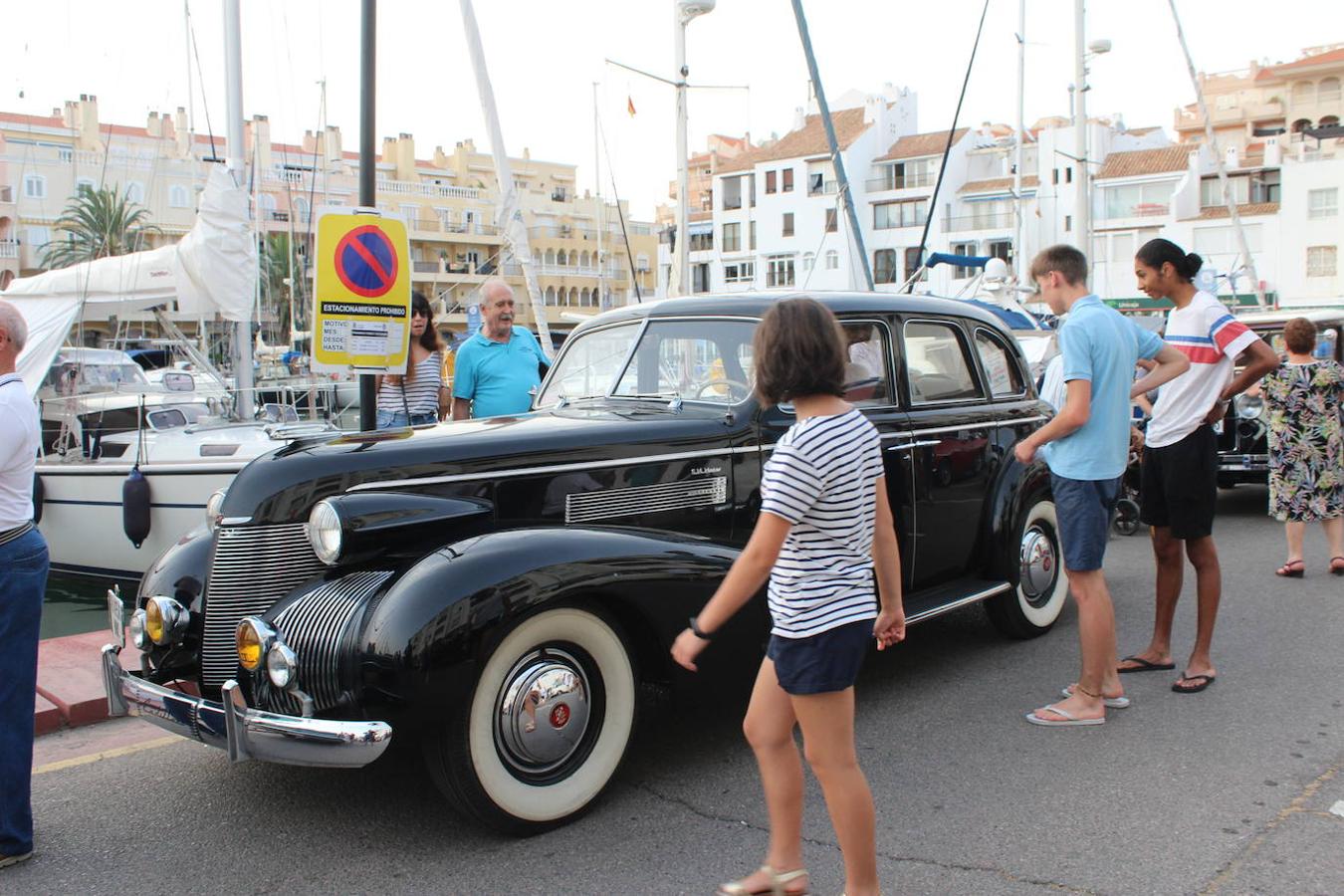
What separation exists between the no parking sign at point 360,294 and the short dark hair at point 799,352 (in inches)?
162

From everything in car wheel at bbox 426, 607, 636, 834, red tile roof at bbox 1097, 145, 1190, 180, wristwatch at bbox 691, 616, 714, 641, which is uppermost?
red tile roof at bbox 1097, 145, 1190, 180

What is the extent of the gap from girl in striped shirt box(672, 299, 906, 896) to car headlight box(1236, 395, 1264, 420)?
925 centimetres

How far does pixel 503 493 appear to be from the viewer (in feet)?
13.7

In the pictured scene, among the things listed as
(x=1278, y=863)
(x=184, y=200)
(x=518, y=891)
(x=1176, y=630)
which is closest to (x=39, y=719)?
(x=518, y=891)

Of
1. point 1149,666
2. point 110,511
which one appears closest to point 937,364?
point 1149,666

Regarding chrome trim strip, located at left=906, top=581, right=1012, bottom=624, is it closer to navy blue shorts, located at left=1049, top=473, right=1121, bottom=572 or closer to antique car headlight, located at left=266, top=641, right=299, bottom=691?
navy blue shorts, located at left=1049, top=473, right=1121, bottom=572

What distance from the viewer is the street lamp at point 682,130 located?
16109 mm

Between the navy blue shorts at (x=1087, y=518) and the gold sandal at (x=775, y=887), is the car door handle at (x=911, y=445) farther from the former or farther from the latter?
the gold sandal at (x=775, y=887)

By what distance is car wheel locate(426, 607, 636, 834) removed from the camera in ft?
11.7

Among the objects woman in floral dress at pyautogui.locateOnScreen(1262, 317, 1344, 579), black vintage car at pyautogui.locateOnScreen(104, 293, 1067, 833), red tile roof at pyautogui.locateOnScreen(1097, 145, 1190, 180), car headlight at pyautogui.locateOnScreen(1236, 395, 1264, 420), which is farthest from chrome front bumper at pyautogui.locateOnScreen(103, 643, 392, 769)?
red tile roof at pyautogui.locateOnScreen(1097, 145, 1190, 180)

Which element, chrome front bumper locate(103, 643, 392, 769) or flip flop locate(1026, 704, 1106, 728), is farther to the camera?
flip flop locate(1026, 704, 1106, 728)

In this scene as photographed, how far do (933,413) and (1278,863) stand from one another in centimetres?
268

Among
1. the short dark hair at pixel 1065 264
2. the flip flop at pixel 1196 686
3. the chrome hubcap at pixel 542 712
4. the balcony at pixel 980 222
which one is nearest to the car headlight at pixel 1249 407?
the flip flop at pixel 1196 686

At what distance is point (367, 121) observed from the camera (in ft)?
22.2
